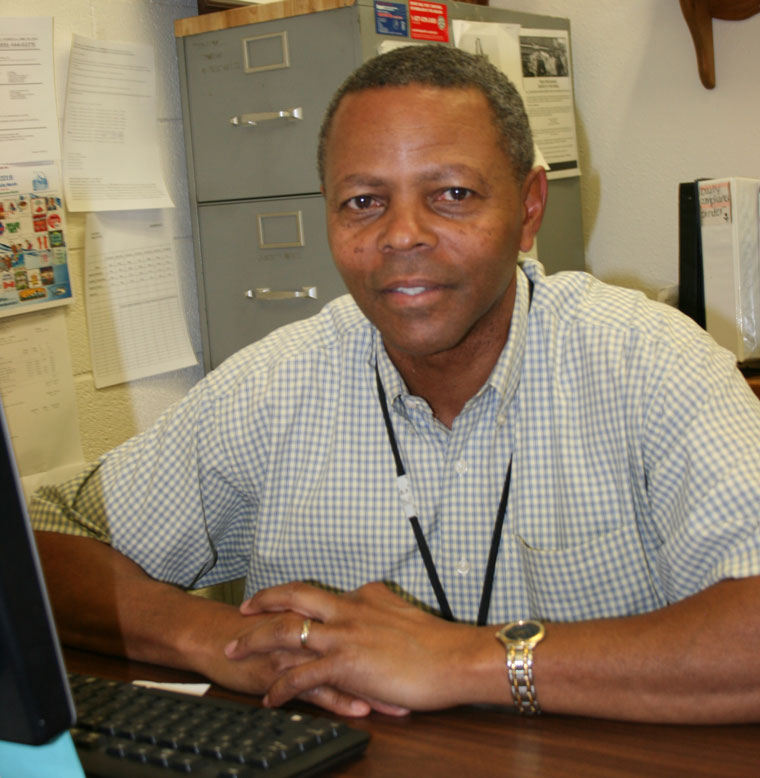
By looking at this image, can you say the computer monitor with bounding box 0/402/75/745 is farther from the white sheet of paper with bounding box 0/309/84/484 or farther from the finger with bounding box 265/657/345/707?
the white sheet of paper with bounding box 0/309/84/484

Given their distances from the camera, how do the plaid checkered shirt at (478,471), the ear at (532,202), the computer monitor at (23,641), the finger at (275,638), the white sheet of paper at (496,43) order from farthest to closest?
the white sheet of paper at (496,43) < the ear at (532,202) < the plaid checkered shirt at (478,471) < the finger at (275,638) < the computer monitor at (23,641)

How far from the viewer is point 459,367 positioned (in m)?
1.19

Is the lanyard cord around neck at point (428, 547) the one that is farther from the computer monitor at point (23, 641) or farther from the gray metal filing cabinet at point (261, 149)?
the gray metal filing cabinet at point (261, 149)

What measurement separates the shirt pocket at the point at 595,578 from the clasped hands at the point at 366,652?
232 mm

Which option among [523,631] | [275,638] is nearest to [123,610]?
[275,638]

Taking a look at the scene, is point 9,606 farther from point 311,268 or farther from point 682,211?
point 682,211

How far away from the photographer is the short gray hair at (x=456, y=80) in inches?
44.5

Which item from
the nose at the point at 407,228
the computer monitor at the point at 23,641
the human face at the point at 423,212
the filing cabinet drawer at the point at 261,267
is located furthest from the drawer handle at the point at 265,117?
the computer monitor at the point at 23,641

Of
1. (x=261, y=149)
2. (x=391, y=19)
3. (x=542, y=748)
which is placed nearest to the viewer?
(x=542, y=748)

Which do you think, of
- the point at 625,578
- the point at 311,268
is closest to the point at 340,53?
the point at 311,268

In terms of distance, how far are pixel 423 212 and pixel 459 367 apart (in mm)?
201

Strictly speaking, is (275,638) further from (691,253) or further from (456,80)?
(691,253)

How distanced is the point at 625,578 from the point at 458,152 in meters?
0.50

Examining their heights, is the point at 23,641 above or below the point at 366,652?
above
